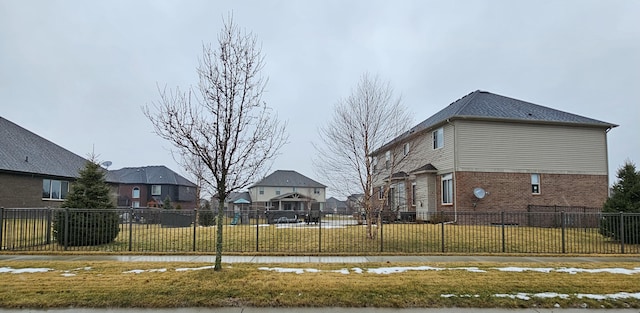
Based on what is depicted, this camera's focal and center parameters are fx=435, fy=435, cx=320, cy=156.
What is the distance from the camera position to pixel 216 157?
28.0ft

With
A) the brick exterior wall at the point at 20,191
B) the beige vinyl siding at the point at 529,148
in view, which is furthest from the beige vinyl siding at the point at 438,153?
the brick exterior wall at the point at 20,191

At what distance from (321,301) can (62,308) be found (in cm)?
391

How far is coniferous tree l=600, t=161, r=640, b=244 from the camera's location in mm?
14352

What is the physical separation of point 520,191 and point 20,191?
2932 cm

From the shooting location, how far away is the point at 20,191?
2631 centimetres

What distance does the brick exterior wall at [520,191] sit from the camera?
23.3m

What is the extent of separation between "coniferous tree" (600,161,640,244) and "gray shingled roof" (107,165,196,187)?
2045 inches

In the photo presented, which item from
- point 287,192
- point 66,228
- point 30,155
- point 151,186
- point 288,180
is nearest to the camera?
point 66,228

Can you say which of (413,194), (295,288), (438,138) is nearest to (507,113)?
(438,138)

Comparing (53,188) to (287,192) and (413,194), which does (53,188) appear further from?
(287,192)

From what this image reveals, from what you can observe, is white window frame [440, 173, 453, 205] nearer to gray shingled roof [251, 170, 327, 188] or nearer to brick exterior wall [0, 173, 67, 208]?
brick exterior wall [0, 173, 67, 208]

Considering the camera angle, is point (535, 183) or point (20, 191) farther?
point (20, 191)

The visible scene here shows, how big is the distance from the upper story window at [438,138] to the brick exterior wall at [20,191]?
82.0 feet

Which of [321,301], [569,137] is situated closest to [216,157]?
[321,301]
